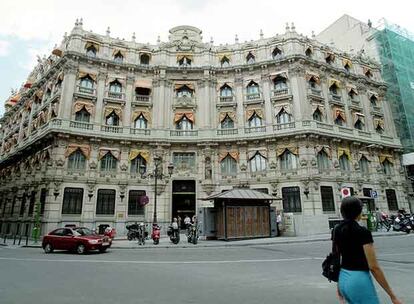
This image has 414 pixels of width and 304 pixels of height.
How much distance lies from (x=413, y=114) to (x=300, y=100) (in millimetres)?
17785

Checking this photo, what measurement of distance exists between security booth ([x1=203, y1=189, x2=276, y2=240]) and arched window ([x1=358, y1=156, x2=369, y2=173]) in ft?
47.7

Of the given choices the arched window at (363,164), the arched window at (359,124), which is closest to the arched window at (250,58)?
the arched window at (359,124)

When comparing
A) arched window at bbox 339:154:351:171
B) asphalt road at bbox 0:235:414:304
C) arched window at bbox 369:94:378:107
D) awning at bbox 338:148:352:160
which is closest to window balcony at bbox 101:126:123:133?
asphalt road at bbox 0:235:414:304

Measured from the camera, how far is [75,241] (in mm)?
14539

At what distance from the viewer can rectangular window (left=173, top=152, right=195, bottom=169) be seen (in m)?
28.3

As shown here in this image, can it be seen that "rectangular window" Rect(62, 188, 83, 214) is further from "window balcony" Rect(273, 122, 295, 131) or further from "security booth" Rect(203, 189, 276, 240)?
"window balcony" Rect(273, 122, 295, 131)

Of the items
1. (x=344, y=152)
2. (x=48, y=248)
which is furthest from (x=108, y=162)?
(x=344, y=152)

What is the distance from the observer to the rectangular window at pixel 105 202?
2572cm

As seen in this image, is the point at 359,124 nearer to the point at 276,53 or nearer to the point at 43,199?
the point at 276,53

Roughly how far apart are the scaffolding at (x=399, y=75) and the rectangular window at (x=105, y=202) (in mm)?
34635

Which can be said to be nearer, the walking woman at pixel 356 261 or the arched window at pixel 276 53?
the walking woman at pixel 356 261

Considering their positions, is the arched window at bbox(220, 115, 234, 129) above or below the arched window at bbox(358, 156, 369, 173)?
above

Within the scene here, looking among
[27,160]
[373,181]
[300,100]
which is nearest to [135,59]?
[27,160]

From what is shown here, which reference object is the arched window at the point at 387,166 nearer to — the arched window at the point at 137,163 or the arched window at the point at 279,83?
the arched window at the point at 279,83
